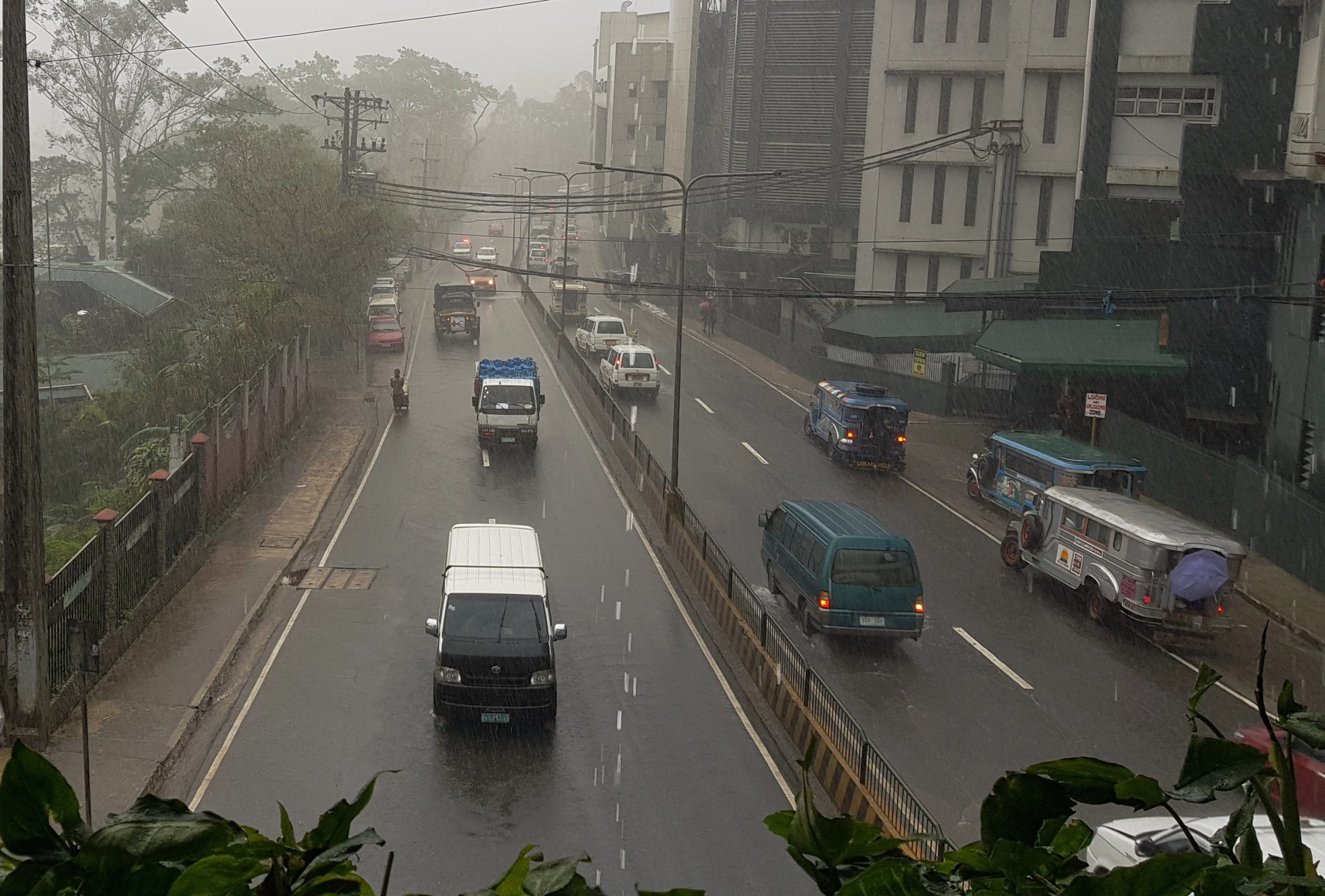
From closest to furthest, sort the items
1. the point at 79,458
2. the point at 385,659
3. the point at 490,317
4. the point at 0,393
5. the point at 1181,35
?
the point at 385,659, the point at 0,393, the point at 79,458, the point at 1181,35, the point at 490,317

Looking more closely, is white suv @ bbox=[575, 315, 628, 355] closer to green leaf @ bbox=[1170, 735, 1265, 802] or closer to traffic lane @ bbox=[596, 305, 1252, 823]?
traffic lane @ bbox=[596, 305, 1252, 823]

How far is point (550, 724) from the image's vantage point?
1817 centimetres

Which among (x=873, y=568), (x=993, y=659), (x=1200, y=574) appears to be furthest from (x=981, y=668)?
(x=1200, y=574)

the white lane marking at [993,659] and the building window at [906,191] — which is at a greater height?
the building window at [906,191]

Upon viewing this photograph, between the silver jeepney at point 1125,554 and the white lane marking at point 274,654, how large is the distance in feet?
49.8

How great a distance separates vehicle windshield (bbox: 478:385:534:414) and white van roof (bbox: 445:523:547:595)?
51.6 feet

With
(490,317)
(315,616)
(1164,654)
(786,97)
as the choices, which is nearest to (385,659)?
(315,616)

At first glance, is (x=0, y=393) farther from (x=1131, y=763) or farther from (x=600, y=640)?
(x=1131, y=763)

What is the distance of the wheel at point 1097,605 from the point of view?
24.3 m

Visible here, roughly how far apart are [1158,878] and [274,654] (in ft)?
68.0

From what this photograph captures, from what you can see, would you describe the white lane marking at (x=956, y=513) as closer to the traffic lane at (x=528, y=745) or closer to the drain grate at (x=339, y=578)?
the traffic lane at (x=528, y=745)

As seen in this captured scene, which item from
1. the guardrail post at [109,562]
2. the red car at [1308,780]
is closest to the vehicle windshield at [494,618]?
the guardrail post at [109,562]

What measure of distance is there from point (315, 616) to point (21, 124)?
1063cm

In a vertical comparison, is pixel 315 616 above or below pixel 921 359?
below
